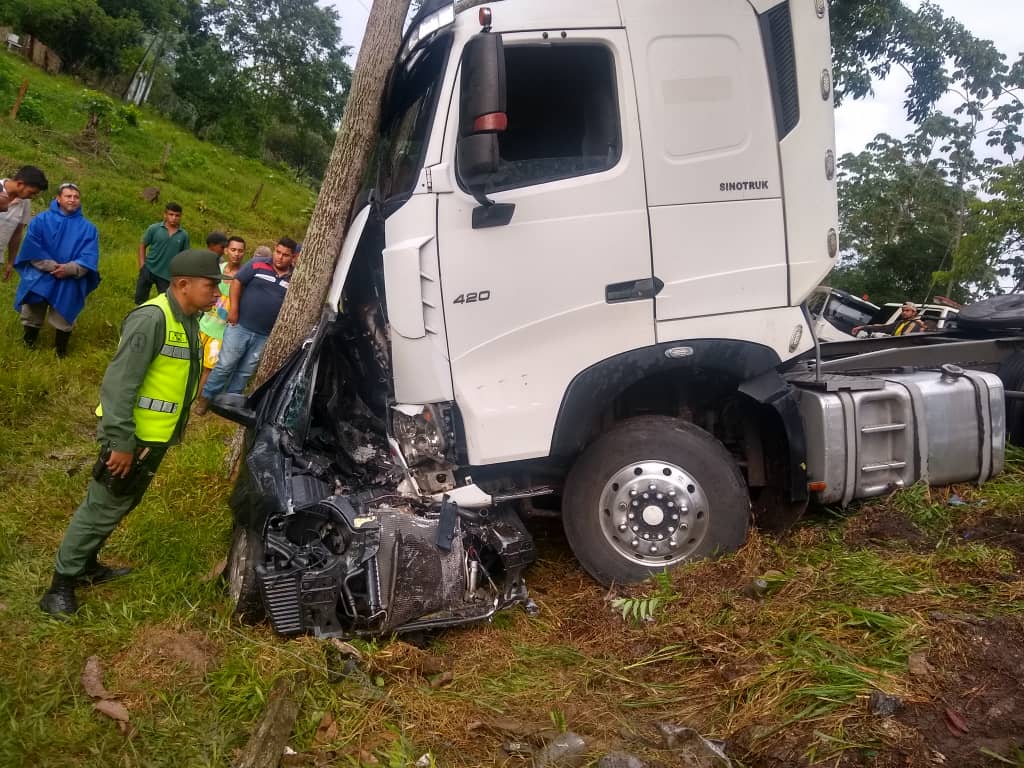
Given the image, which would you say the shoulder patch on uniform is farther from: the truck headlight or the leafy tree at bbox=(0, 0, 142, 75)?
the leafy tree at bbox=(0, 0, 142, 75)

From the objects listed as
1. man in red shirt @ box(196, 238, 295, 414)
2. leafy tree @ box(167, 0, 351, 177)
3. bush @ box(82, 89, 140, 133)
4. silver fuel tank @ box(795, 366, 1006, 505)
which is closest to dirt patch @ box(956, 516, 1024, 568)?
silver fuel tank @ box(795, 366, 1006, 505)

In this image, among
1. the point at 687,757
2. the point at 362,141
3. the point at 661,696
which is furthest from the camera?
the point at 362,141

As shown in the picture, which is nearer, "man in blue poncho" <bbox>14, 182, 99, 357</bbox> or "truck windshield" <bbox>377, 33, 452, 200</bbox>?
"truck windshield" <bbox>377, 33, 452, 200</bbox>

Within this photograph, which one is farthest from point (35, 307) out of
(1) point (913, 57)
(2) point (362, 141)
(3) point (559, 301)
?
(1) point (913, 57)

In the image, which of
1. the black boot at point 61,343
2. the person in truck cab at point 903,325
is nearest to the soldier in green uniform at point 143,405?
the black boot at point 61,343

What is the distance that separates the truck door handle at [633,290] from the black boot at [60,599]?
8.71ft

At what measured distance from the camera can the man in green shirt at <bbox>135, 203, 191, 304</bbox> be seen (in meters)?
7.62

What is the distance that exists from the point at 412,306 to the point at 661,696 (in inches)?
73.8

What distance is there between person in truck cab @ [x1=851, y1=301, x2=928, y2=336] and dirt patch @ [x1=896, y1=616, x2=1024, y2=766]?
585cm

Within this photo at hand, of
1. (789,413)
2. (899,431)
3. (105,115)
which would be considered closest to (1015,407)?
(899,431)

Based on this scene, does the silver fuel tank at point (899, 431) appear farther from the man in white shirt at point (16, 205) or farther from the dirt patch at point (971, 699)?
the man in white shirt at point (16, 205)

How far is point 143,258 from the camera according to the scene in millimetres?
7875

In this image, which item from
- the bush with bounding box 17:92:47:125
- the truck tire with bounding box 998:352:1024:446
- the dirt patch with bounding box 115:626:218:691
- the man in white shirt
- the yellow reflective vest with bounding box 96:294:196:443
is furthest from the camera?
the bush with bounding box 17:92:47:125

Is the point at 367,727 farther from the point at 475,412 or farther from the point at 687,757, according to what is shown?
the point at 475,412
